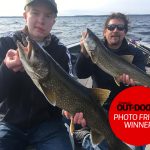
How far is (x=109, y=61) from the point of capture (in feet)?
16.5

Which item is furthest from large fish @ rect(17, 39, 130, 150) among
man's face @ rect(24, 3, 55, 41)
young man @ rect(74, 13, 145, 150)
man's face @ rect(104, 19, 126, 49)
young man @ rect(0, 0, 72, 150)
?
man's face @ rect(104, 19, 126, 49)

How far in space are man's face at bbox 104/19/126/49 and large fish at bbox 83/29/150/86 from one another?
30 centimetres

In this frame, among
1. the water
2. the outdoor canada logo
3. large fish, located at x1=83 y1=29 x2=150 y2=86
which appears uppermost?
large fish, located at x1=83 y1=29 x2=150 y2=86

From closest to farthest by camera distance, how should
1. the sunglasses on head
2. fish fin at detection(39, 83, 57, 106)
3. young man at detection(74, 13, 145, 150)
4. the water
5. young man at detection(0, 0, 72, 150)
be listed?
fish fin at detection(39, 83, 57, 106)
young man at detection(0, 0, 72, 150)
young man at detection(74, 13, 145, 150)
the sunglasses on head
the water

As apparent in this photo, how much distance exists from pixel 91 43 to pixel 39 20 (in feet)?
3.50

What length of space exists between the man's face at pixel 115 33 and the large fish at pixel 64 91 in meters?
1.91

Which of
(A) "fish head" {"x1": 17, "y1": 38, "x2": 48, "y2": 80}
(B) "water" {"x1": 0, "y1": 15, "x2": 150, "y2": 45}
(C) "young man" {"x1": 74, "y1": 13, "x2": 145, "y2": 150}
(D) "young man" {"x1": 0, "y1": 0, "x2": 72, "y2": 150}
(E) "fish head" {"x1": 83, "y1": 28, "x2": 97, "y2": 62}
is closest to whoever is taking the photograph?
(A) "fish head" {"x1": 17, "y1": 38, "x2": 48, "y2": 80}

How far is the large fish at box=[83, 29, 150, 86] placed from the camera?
496 cm

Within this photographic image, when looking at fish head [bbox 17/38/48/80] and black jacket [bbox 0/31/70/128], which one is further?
black jacket [bbox 0/31/70/128]

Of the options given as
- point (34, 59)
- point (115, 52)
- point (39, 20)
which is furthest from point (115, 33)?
point (34, 59)

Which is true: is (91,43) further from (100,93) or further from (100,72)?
Answer: (100,93)

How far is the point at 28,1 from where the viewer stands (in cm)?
419

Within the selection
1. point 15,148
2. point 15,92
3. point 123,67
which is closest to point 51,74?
point 15,92

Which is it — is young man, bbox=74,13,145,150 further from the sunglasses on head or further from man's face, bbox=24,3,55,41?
man's face, bbox=24,3,55,41
